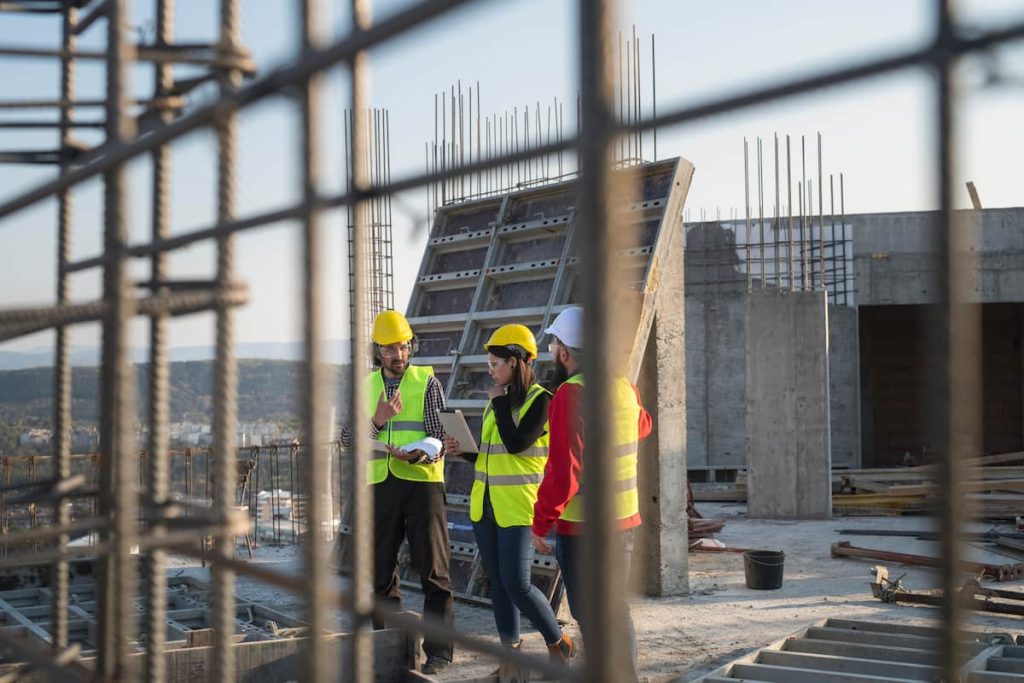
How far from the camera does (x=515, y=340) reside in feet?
20.3

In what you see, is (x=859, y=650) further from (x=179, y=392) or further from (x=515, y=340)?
(x=179, y=392)

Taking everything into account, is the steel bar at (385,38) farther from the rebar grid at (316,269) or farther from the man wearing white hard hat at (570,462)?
the man wearing white hard hat at (570,462)

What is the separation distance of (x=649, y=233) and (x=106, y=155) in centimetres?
583

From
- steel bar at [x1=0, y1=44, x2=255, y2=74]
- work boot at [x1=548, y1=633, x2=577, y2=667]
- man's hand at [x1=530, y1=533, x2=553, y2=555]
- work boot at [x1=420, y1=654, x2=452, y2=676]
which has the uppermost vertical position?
steel bar at [x1=0, y1=44, x2=255, y2=74]

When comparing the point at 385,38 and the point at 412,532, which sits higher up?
the point at 385,38

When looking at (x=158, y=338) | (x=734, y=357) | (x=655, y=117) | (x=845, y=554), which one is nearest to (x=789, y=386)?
(x=845, y=554)

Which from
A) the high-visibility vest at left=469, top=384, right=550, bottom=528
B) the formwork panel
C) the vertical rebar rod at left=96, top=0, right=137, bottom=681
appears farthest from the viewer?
the formwork panel

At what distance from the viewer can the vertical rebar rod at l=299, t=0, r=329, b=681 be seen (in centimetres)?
250

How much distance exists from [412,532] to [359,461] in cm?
412

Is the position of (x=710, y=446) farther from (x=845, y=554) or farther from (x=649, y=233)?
(x=649, y=233)

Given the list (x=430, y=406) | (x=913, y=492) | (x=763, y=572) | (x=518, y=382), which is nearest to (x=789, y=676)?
(x=518, y=382)

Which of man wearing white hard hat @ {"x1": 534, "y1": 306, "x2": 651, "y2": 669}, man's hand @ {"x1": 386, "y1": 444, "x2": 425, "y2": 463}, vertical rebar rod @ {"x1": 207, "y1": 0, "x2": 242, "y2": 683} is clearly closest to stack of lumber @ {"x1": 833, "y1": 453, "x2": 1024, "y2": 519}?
man's hand @ {"x1": 386, "y1": 444, "x2": 425, "y2": 463}

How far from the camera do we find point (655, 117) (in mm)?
1818

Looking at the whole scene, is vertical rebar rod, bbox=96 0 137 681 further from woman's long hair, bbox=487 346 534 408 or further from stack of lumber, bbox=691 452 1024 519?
stack of lumber, bbox=691 452 1024 519
